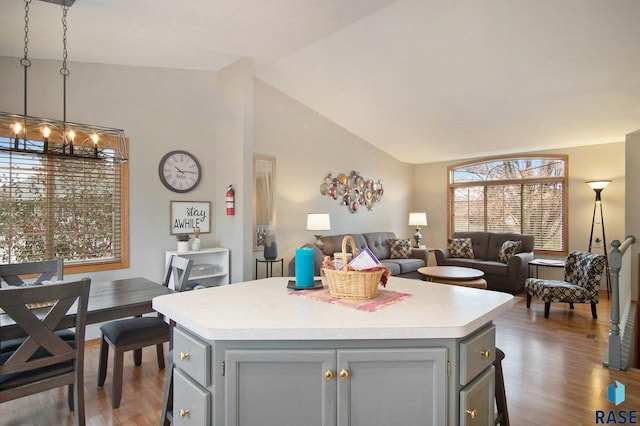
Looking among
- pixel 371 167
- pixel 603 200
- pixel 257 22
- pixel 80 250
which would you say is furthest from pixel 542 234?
pixel 80 250

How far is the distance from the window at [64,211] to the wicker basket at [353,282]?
287 centimetres

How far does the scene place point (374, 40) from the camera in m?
3.84

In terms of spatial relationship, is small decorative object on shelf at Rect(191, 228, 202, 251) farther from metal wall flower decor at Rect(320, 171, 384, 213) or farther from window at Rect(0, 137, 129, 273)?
metal wall flower decor at Rect(320, 171, 384, 213)

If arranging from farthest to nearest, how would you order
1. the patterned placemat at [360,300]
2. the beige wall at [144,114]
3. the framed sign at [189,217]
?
the framed sign at [189,217] < the beige wall at [144,114] < the patterned placemat at [360,300]

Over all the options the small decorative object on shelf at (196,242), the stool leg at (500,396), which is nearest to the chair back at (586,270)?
the stool leg at (500,396)

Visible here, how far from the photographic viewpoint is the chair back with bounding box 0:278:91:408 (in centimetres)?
182

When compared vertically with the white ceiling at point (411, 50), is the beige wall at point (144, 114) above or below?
below

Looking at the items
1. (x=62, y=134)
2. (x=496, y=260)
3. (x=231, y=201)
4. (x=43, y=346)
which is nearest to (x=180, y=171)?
(x=231, y=201)

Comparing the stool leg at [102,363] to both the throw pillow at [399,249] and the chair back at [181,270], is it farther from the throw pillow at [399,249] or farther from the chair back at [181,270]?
the throw pillow at [399,249]

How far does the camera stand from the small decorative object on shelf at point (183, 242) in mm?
4102

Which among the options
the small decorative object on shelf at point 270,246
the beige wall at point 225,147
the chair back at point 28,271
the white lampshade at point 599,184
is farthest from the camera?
the white lampshade at point 599,184

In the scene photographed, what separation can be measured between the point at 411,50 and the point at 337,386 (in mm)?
3694

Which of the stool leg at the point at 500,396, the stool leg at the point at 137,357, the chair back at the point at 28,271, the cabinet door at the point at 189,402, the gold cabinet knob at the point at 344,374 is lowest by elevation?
the stool leg at the point at 137,357

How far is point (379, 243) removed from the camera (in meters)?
6.55
